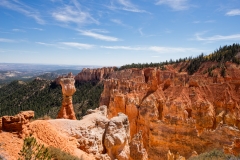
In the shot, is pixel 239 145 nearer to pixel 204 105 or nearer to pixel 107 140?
pixel 107 140

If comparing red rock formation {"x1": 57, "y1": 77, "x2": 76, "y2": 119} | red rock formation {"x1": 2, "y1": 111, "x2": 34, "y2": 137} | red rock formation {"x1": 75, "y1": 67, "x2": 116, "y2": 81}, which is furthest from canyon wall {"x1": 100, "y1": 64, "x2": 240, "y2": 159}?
red rock formation {"x1": 75, "y1": 67, "x2": 116, "y2": 81}

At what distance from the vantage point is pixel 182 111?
26.1m

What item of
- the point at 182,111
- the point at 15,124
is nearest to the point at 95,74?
the point at 182,111

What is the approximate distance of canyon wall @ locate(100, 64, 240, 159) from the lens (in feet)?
73.9

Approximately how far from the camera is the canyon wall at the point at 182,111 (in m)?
22.5

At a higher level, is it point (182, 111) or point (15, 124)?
point (15, 124)

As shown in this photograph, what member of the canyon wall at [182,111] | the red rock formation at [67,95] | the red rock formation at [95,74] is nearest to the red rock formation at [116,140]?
the red rock formation at [67,95]

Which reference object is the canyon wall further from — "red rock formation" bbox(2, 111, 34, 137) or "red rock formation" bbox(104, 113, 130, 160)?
"red rock formation" bbox(2, 111, 34, 137)

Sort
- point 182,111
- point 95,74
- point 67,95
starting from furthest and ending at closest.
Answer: point 95,74 → point 182,111 → point 67,95

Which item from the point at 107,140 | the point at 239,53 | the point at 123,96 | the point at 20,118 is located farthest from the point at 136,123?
the point at 239,53

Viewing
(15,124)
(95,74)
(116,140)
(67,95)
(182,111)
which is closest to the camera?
(15,124)

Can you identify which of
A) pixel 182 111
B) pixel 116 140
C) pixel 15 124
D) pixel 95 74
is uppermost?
pixel 15 124

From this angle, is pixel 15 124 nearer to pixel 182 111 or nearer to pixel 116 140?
pixel 116 140

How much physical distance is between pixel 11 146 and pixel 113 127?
19.1 feet
